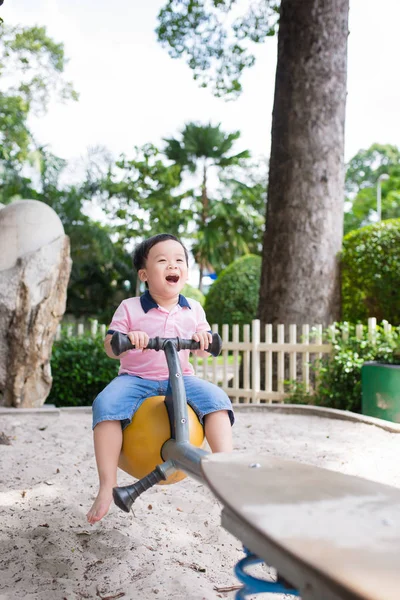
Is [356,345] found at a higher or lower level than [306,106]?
lower

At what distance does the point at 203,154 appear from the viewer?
108ft

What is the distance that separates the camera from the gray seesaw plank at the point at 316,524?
906 mm

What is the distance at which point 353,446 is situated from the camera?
15.1 ft

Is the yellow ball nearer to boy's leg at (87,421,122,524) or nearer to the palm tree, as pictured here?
boy's leg at (87,421,122,524)

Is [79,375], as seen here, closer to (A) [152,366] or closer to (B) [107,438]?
(A) [152,366]

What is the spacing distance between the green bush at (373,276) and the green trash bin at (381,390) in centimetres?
243

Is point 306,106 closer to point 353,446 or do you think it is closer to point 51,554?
point 353,446

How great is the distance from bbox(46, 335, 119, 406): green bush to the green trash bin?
3507mm

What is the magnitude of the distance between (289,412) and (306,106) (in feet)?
14.8

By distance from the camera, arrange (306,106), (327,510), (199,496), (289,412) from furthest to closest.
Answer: (306,106) → (289,412) → (199,496) → (327,510)

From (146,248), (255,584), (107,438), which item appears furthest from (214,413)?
(255,584)

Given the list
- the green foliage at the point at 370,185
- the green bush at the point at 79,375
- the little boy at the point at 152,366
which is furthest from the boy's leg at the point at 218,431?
the green foliage at the point at 370,185

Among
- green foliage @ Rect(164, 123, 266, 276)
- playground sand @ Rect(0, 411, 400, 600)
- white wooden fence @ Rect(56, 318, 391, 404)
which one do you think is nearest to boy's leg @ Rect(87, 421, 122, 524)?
playground sand @ Rect(0, 411, 400, 600)

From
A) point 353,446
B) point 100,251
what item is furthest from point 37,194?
point 353,446
